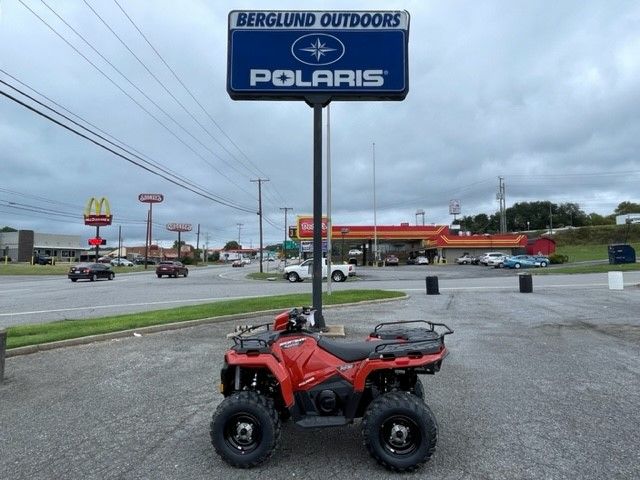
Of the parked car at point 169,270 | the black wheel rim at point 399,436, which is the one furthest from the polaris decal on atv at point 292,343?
the parked car at point 169,270

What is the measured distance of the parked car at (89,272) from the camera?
130 ft

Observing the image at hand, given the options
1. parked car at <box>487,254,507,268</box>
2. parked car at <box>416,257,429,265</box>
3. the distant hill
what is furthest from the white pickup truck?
the distant hill

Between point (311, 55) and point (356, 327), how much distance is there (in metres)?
5.84

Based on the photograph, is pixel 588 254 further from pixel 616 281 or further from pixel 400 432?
pixel 400 432

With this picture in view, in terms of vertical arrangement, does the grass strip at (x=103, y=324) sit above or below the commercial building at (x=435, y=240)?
below

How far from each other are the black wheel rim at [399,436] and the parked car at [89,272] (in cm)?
4032

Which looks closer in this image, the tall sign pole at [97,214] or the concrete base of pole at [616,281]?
the concrete base of pole at [616,281]

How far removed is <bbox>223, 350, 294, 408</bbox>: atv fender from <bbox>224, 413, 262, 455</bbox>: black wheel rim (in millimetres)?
308

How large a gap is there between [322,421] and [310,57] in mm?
7584

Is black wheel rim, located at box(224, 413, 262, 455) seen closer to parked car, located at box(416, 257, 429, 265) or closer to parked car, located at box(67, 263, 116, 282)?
parked car, located at box(67, 263, 116, 282)

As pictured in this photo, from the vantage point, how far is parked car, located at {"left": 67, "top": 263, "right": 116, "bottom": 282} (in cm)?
3950

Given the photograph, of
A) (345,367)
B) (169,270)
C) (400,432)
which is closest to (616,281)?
(400,432)

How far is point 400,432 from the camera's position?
153 inches

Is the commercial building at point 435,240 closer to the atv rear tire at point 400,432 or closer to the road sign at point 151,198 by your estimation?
the road sign at point 151,198
